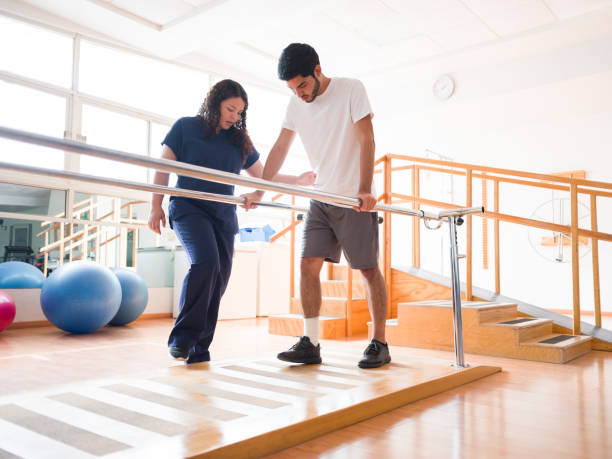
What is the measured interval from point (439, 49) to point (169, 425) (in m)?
5.60

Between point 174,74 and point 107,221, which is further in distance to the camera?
point 174,74

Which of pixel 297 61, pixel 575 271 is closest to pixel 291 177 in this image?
pixel 297 61

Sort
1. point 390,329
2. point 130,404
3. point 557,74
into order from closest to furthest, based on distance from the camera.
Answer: point 130,404, point 390,329, point 557,74

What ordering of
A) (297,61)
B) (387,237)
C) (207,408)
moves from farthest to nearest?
(387,237), (297,61), (207,408)

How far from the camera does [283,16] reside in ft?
15.2

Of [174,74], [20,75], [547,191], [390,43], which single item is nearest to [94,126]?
[20,75]

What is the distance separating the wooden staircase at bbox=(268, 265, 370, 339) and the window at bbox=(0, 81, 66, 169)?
→ 2.51 metres

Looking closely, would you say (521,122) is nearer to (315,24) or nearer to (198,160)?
(315,24)

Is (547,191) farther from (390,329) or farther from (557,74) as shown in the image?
(390,329)

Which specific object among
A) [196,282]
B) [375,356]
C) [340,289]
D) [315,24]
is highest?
[315,24]

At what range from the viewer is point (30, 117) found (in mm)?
4578

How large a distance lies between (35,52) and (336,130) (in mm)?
3944

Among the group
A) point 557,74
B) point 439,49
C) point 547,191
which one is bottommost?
point 547,191

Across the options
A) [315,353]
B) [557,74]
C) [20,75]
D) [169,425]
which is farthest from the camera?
[557,74]
